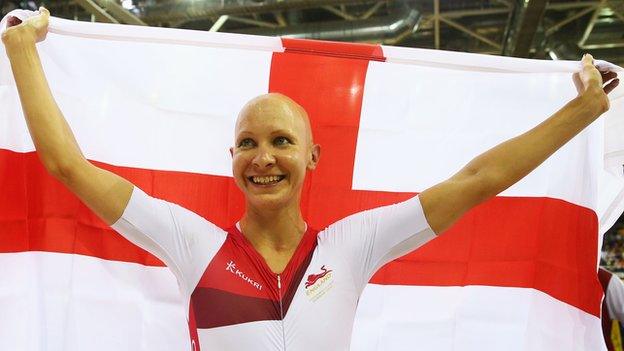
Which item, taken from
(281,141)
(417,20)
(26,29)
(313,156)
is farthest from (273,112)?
(417,20)

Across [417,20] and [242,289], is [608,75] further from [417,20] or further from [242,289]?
[417,20]

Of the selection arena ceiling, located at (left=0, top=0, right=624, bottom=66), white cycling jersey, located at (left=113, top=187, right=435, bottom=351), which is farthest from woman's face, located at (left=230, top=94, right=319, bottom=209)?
arena ceiling, located at (left=0, top=0, right=624, bottom=66)

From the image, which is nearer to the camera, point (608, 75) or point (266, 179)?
point (266, 179)

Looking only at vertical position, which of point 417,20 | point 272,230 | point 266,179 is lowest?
point 272,230

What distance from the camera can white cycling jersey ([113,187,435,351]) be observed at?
1.44m

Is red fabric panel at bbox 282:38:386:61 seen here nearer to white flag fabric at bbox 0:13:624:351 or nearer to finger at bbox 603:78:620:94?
white flag fabric at bbox 0:13:624:351

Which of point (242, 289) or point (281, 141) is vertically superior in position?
point (281, 141)

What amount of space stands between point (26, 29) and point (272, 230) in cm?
79

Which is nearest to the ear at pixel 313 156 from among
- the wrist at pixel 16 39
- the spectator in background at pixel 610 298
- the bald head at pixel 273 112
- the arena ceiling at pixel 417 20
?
the bald head at pixel 273 112

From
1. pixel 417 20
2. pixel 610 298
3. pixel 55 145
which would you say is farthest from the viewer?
pixel 417 20

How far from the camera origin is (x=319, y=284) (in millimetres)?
1490

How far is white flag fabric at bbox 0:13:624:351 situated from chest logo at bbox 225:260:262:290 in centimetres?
58

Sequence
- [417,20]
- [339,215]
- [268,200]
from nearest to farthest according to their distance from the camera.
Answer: [268,200] < [339,215] < [417,20]

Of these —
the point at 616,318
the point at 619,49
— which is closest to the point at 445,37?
the point at 619,49
